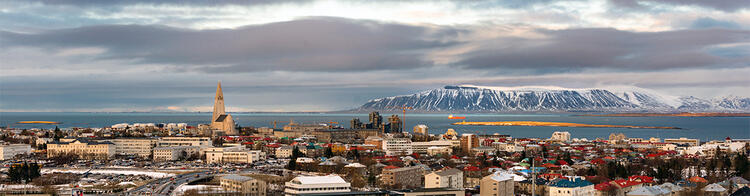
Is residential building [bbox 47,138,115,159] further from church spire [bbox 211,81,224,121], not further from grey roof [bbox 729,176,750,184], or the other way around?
grey roof [bbox 729,176,750,184]

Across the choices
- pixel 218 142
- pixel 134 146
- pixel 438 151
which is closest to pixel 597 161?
pixel 438 151

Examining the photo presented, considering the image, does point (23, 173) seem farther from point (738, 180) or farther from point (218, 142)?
point (738, 180)

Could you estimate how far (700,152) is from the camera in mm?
67938

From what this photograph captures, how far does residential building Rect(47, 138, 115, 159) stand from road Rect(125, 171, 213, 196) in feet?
60.5

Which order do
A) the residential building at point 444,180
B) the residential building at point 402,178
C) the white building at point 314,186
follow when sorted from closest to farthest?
the white building at point 314,186 → the residential building at point 444,180 → the residential building at point 402,178

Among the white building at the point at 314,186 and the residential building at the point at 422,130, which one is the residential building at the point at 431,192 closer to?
the white building at the point at 314,186

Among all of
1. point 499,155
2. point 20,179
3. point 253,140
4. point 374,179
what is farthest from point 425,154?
point 20,179

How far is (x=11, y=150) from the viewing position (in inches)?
2576

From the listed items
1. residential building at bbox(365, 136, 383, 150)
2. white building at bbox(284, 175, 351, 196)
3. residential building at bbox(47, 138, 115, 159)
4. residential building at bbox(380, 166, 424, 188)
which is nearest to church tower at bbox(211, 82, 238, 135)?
residential building at bbox(365, 136, 383, 150)

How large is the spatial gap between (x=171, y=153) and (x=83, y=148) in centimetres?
722

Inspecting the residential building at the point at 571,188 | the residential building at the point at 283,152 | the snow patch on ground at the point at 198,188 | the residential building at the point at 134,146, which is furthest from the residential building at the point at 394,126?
the residential building at the point at 571,188

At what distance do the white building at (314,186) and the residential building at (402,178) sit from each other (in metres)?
6.35

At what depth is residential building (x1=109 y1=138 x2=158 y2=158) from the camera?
69.4m

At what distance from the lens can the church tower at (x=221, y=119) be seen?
A: 95312mm
